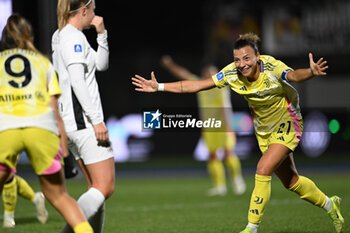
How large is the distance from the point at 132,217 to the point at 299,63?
16.0 meters

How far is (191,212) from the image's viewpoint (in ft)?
31.5

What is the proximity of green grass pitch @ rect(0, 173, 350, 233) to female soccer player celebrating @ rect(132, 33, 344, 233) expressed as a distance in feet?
3.01

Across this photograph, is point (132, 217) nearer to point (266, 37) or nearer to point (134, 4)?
point (266, 37)

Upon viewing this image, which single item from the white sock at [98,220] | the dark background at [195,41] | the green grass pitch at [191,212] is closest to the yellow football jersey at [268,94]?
the green grass pitch at [191,212]

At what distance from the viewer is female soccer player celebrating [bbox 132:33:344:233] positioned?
6371 mm

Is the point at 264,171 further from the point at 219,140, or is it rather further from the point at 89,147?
the point at 219,140

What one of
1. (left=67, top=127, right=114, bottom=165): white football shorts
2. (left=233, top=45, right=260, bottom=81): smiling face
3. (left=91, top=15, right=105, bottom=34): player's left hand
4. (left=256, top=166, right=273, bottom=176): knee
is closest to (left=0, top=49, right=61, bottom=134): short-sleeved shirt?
(left=67, top=127, right=114, bottom=165): white football shorts

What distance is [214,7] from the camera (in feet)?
A: 75.7

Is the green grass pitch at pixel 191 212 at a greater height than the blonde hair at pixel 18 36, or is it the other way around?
the blonde hair at pixel 18 36

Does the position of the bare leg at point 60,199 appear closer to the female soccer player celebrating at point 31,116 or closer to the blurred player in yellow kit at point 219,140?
the female soccer player celebrating at point 31,116

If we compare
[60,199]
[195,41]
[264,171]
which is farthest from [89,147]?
[195,41]

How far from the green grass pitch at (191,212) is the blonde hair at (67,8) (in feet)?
9.90

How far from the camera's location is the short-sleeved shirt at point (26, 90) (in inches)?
190

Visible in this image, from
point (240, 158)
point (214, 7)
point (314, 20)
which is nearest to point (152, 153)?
point (240, 158)
